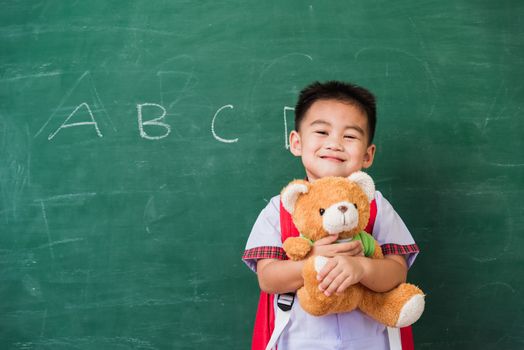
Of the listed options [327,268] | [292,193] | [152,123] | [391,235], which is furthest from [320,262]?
[152,123]

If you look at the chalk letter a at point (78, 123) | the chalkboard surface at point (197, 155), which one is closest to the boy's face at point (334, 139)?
the chalkboard surface at point (197, 155)

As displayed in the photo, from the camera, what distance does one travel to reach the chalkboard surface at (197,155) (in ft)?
5.29

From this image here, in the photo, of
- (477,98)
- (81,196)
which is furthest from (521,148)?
(81,196)

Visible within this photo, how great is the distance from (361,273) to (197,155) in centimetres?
81

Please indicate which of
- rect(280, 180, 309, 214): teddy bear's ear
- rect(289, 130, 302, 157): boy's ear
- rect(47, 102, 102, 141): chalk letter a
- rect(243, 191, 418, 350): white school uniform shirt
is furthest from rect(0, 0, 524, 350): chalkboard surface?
rect(280, 180, 309, 214): teddy bear's ear

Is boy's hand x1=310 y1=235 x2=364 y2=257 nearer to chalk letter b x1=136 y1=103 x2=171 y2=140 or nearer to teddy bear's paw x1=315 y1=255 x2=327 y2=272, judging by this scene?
teddy bear's paw x1=315 y1=255 x2=327 y2=272

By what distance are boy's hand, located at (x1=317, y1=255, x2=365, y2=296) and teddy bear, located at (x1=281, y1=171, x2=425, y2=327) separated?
0.5 inches

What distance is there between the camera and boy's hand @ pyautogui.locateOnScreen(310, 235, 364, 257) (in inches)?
38.3

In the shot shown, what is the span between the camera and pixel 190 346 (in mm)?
1629

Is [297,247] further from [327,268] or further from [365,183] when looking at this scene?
[365,183]

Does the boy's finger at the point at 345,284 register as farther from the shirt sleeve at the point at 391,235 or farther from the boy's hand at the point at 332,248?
the shirt sleeve at the point at 391,235

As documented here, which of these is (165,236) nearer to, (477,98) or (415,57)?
(415,57)

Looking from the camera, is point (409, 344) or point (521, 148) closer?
point (409, 344)

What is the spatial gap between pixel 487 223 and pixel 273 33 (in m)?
0.95
